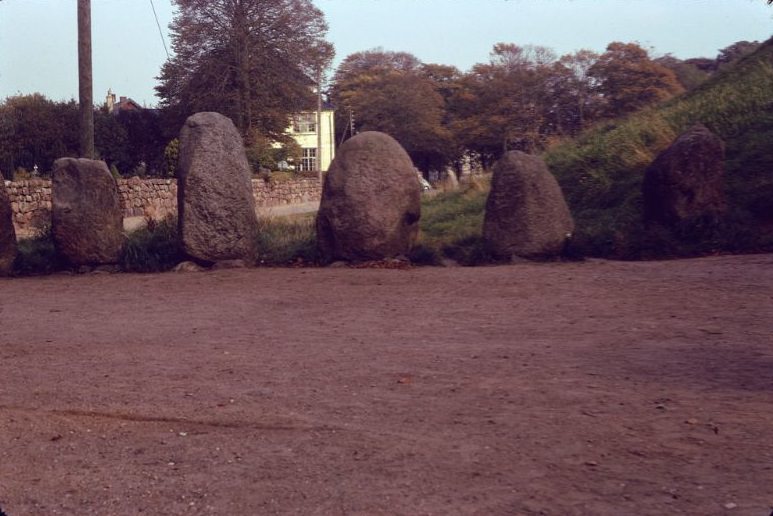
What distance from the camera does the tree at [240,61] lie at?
4309cm

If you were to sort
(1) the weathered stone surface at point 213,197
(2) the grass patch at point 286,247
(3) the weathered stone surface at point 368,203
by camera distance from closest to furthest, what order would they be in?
(3) the weathered stone surface at point 368,203 < (1) the weathered stone surface at point 213,197 < (2) the grass patch at point 286,247

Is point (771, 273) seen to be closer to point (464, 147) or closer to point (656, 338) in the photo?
point (656, 338)

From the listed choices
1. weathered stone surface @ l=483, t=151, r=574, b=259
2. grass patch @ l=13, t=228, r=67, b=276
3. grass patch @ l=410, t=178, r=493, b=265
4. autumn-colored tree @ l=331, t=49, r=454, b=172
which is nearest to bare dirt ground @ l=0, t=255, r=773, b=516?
weathered stone surface @ l=483, t=151, r=574, b=259

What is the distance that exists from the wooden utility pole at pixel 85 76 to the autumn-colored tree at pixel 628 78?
1960 cm

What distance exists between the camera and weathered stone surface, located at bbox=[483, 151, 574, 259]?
13227mm

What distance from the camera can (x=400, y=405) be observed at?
5.58m

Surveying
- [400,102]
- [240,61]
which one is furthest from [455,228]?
[240,61]

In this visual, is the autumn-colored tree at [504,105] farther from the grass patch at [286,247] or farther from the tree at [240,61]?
A: the grass patch at [286,247]

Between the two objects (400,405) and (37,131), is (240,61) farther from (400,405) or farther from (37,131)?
(400,405)

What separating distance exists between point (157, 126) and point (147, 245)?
32.2m

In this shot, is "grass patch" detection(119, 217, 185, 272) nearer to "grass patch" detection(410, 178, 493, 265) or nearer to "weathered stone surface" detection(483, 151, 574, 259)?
"grass patch" detection(410, 178, 493, 265)

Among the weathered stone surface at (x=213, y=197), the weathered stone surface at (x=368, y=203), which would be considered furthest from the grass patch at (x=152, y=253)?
the weathered stone surface at (x=368, y=203)

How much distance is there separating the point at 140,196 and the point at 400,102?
490 inches

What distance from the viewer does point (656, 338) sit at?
7.45 m
